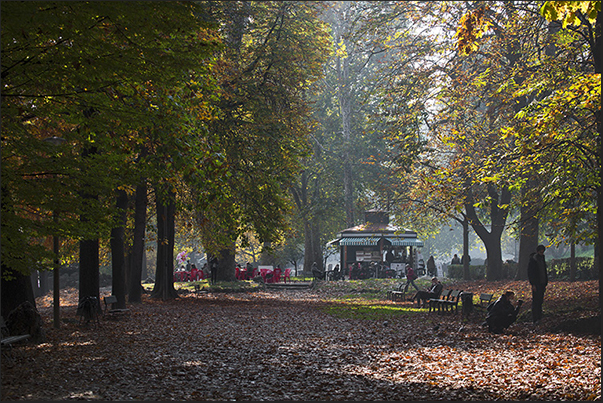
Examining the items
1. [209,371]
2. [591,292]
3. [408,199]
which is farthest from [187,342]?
[408,199]

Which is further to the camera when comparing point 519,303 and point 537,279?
point 537,279

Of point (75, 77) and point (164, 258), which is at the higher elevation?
point (75, 77)

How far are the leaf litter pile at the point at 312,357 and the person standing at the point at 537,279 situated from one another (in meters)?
0.44

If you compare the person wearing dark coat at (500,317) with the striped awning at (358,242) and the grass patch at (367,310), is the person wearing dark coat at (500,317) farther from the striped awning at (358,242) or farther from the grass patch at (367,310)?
the striped awning at (358,242)

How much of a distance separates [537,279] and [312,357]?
22.4 ft

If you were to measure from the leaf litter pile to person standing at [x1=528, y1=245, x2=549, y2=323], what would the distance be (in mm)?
443

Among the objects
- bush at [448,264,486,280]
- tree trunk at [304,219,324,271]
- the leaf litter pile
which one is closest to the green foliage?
the leaf litter pile

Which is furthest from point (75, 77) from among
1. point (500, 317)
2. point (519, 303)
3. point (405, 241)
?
point (405, 241)

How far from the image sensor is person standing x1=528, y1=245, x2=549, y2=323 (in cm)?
1497

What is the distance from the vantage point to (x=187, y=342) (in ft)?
41.0

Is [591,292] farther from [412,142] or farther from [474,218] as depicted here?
[474,218]

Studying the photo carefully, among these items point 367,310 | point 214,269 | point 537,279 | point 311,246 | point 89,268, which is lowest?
point 367,310

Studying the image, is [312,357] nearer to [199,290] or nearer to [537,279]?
[537,279]

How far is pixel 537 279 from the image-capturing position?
49.1 ft
